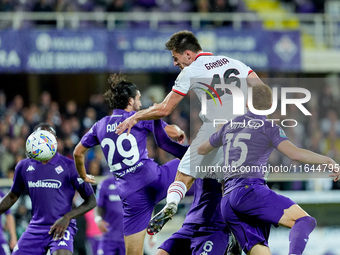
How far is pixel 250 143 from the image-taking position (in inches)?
256

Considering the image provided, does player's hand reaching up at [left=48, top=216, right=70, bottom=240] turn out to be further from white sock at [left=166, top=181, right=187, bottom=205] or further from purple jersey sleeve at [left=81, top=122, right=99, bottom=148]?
white sock at [left=166, top=181, right=187, bottom=205]

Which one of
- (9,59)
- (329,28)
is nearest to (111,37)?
(9,59)

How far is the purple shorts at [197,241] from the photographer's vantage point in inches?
284

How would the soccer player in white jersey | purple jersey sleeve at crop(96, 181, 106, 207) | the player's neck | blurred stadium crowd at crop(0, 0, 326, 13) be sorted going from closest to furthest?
the soccer player in white jersey → the player's neck → purple jersey sleeve at crop(96, 181, 106, 207) → blurred stadium crowd at crop(0, 0, 326, 13)

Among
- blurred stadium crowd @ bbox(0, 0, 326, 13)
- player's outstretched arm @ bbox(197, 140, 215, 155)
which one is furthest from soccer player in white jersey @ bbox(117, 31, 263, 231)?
blurred stadium crowd @ bbox(0, 0, 326, 13)

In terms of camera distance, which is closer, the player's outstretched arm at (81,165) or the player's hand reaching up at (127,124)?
the player's hand reaching up at (127,124)

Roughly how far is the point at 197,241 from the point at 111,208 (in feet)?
8.90

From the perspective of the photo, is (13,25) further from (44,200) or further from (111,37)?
(44,200)

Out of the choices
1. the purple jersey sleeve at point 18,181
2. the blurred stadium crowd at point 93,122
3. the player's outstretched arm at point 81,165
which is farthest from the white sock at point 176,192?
the blurred stadium crowd at point 93,122

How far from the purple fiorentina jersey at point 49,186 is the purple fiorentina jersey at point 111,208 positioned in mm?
2155

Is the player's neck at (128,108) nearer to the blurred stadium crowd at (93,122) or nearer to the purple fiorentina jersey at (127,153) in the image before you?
the purple fiorentina jersey at (127,153)

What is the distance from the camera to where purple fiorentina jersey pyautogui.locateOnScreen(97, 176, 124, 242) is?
965 centimetres

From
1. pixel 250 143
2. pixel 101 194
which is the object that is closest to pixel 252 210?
pixel 250 143

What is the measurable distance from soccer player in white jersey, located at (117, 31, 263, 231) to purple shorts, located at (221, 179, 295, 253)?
70 centimetres
